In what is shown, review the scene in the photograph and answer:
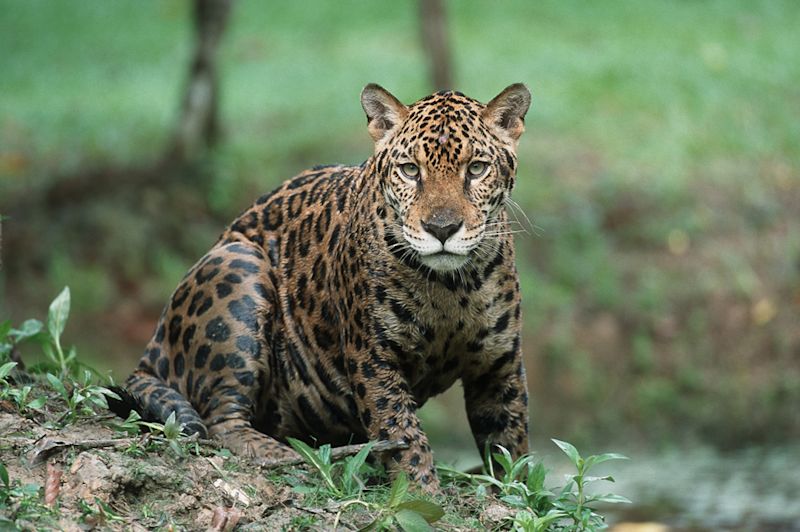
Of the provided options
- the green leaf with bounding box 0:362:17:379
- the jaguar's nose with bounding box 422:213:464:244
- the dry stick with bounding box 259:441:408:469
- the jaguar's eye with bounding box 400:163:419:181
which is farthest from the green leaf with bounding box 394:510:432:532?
the green leaf with bounding box 0:362:17:379

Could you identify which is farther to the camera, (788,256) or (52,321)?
(788,256)

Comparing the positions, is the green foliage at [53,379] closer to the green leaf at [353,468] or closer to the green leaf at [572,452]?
the green leaf at [353,468]

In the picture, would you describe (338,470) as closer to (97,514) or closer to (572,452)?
(572,452)

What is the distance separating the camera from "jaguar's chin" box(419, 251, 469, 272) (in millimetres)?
5957

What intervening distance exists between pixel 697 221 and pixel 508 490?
1107 centimetres

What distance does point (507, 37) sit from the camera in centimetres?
2488

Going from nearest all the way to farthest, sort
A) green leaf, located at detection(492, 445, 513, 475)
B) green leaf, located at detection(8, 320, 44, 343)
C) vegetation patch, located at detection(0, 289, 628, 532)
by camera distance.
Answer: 1. vegetation patch, located at detection(0, 289, 628, 532)
2. green leaf, located at detection(492, 445, 513, 475)
3. green leaf, located at detection(8, 320, 44, 343)

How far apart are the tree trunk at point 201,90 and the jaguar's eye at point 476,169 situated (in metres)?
11.9

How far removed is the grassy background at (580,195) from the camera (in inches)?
572

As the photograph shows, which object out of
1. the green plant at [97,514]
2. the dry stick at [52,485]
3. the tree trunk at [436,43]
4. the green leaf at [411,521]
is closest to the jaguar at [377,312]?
the green leaf at [411,521]

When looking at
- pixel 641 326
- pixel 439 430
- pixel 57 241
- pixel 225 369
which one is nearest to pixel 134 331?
pixel 57 241

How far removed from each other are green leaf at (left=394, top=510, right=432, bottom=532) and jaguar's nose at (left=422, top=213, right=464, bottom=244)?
1376mm

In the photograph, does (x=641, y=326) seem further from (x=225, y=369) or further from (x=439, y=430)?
(x=225, y=369)

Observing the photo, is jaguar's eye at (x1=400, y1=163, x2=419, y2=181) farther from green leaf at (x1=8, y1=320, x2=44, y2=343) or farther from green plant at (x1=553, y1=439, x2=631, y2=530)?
green leaf at (x1=8, y1=320, x2=44, y2=343)
